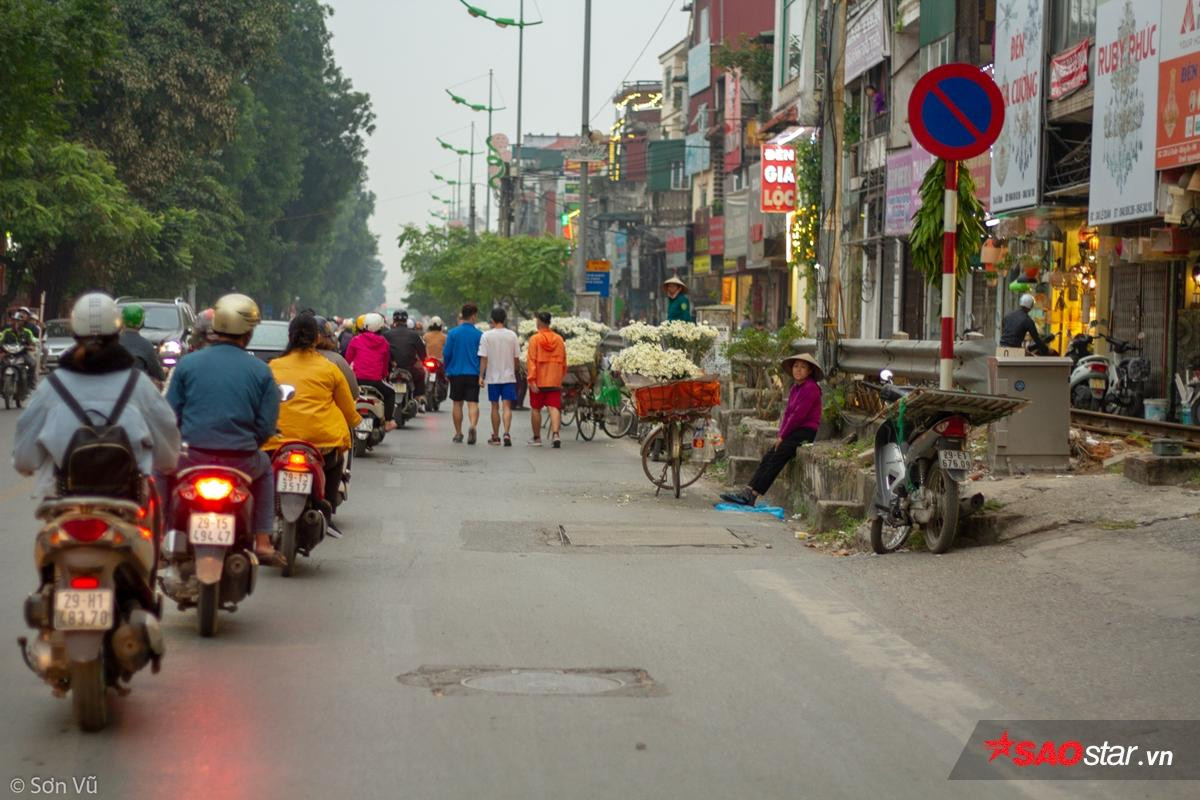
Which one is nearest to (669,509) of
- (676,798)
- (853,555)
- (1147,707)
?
(853,555)

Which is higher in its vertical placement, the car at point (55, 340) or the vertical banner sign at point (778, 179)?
the vertical banner sign at point (778, 179)

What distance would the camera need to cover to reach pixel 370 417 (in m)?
18.0

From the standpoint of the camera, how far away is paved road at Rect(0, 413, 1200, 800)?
18.7 ft

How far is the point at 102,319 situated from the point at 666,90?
77.9 metres

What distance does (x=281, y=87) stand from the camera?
264ft

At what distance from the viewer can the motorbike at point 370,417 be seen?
17.9 m

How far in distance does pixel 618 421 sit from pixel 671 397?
29.3ft

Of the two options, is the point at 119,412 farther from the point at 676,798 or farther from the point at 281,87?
the point at 281,87

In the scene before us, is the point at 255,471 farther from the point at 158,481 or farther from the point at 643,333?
the point at 643,333

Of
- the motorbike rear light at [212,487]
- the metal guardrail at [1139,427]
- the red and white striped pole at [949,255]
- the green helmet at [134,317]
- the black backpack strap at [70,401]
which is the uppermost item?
the red and white striped pole at [949,255]

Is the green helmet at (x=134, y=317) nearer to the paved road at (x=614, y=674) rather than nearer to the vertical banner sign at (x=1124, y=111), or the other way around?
the paved road at (x=614, y=674)

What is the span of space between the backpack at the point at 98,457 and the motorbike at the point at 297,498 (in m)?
3.21

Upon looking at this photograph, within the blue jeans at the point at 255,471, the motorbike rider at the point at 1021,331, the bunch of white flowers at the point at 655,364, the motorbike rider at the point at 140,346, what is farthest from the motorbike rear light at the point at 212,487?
the motorbike rider at the point at 1021,331

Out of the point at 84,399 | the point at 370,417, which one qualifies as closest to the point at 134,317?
the point at 370,417
